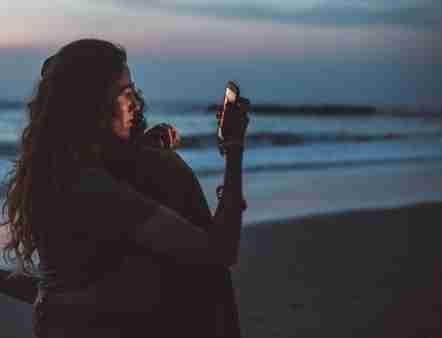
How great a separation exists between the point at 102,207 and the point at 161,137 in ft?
1.15

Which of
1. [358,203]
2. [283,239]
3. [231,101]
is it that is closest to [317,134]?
[358,203]

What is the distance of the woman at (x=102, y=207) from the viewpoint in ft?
6.92

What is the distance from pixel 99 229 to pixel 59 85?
0.40 m

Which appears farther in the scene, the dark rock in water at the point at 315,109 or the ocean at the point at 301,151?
the dark rock in water at the point at 315,109

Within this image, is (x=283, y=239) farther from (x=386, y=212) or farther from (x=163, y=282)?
(x=163, y=282)

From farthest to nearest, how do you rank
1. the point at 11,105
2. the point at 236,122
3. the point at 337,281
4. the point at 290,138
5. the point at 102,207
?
the point at 11,105 < the point at 290,138 < the point at 337,281 < the point at 236,122 < the point at 102,207

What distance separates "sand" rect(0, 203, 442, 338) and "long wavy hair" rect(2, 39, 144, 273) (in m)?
2.87

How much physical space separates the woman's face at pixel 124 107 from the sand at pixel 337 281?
2.83m

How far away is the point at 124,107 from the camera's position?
89.1 inches

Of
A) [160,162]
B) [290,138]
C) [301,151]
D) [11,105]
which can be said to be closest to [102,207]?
[160,162]

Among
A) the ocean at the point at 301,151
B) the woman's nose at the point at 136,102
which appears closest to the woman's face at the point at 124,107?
the woman's nose at the point at 136,102

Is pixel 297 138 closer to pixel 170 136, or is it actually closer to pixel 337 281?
pixel 337 281

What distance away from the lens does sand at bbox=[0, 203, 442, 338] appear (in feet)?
16.3

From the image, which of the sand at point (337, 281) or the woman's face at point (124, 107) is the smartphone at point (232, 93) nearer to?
the woman's face at point (124, 107)
